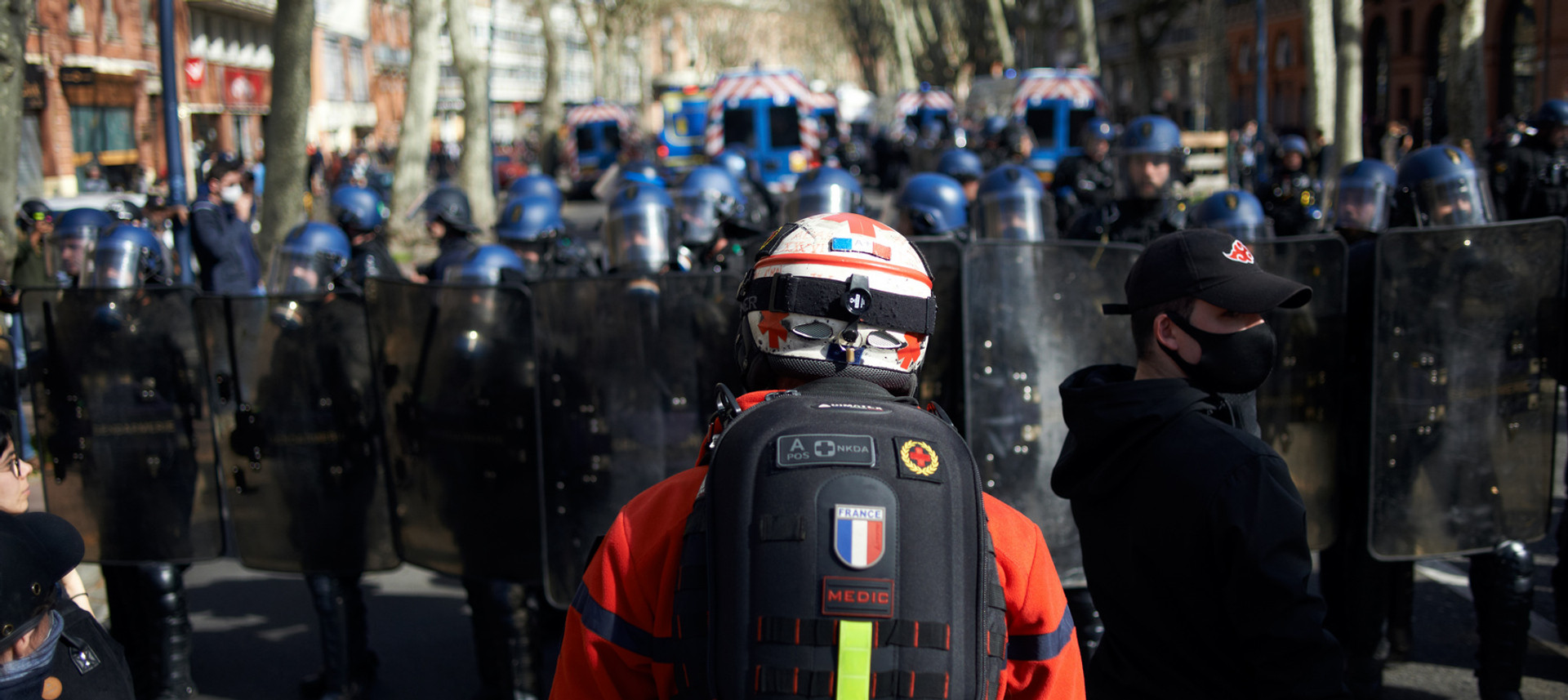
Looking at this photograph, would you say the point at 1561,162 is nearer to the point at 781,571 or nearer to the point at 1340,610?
the point at 1340,610

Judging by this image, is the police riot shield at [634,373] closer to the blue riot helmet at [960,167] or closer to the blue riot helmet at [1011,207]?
the blue riot helmet at [1011,207]

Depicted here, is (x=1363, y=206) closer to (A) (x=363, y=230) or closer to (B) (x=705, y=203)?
(B) (x=705, y=203)

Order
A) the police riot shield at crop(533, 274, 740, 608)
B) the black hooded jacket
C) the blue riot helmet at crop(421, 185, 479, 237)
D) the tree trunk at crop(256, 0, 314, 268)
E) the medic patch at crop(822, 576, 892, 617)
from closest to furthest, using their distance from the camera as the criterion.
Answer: the medic patch at crop(822, 576, 892, 617), the black hooded jacket, the police riot shield at crop(533, 274, 740, 608), the blue riot helmet at crop(421, 185, 479, 237), the tree trunk at crop(256, 0, 314, 268)

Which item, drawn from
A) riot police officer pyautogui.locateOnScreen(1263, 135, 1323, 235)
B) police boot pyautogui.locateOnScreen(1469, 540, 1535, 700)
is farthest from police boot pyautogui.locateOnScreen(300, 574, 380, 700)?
riot police officer pyautogui.locateOnScreen(1263, 135, 1323, 235)

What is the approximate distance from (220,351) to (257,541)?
25.5 inches

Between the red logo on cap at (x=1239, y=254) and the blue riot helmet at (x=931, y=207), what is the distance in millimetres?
3445

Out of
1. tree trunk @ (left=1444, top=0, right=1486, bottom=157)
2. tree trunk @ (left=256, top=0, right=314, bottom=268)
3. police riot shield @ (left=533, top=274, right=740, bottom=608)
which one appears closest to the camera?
police riot shield @ (left=533, top=274, right=740, bottom=608)

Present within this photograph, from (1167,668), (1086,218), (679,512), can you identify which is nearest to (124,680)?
(679,512)

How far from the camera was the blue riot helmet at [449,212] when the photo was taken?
239 inches

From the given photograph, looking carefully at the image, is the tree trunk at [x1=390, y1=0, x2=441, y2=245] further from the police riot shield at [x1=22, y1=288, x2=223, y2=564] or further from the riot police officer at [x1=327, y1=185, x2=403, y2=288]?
the police riot shield at [x1=22, y1=288, x2=223, y2=564]

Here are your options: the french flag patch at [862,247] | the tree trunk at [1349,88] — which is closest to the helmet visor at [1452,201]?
the french flag patch at [862,247]

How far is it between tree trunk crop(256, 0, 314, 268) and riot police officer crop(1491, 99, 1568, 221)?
834cm

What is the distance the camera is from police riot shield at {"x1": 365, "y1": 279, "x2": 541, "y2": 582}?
361 centimetres

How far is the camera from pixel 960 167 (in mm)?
9141
